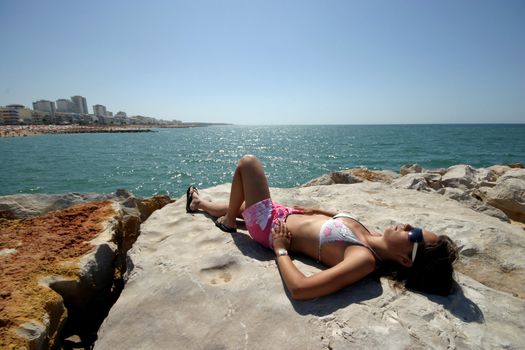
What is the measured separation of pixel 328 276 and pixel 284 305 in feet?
1.47

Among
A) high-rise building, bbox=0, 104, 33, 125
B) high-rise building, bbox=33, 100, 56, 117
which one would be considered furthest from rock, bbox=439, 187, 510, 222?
high-rise building, bbox=33, 100, 56, 117

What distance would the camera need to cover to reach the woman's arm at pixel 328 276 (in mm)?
2479

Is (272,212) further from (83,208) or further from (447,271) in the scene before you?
(83,208)

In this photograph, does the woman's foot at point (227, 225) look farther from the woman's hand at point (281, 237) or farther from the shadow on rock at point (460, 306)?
the shadow on rock at point (460, 306)

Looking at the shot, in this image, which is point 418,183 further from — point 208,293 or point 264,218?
point 208,293

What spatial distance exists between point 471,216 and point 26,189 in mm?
19111

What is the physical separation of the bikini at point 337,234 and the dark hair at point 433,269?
0.35 meters

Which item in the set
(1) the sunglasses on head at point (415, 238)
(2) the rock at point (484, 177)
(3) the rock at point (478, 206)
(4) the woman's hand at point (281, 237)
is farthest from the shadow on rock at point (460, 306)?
(2) the rock at point (484, 177)

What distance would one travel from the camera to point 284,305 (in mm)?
2480

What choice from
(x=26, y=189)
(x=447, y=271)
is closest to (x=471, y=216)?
(x=447, y=271)

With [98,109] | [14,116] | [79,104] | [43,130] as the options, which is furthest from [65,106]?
[43,130]

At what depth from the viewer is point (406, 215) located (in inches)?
173

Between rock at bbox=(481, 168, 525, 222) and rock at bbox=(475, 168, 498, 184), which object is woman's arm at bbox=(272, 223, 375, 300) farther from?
rock at bbox=(475, 168, 498, 184)

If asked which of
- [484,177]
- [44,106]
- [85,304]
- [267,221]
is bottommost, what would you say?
[484,177]
